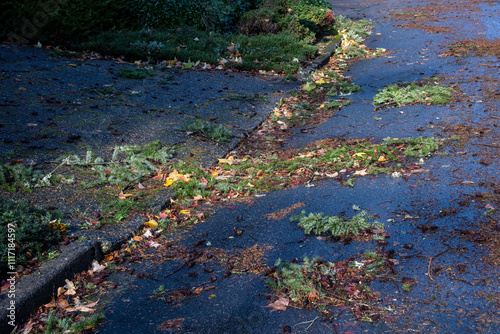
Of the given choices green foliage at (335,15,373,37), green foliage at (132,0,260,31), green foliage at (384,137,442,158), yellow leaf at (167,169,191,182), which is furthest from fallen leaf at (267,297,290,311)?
green foliage at (335,15,373,37)

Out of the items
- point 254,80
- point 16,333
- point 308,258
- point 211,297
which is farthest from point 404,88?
point 16,333

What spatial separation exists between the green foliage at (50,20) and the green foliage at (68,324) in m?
6.97

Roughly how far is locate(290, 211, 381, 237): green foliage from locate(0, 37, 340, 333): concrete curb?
4.77ft

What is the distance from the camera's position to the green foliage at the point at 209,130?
5.55 metres

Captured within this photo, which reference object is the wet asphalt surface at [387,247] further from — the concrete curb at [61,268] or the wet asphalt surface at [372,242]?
the concrete curb at [61,268]

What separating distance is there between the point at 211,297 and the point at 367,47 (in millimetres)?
8898

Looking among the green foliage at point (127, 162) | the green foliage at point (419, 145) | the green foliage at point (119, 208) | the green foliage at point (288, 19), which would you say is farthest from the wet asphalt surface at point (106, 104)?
the green foliage at point (288, 19)

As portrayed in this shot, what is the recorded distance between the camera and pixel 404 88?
6938mm

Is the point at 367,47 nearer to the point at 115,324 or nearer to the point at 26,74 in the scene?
the point at 26,74

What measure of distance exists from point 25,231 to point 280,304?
6.25ft

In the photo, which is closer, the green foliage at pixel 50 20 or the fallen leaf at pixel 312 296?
the fallen leaf at pixel 312 296

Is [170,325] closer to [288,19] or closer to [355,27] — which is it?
[288,19]

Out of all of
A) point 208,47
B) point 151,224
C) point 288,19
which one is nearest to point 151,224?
point 151,224

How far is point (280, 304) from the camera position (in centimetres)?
278
